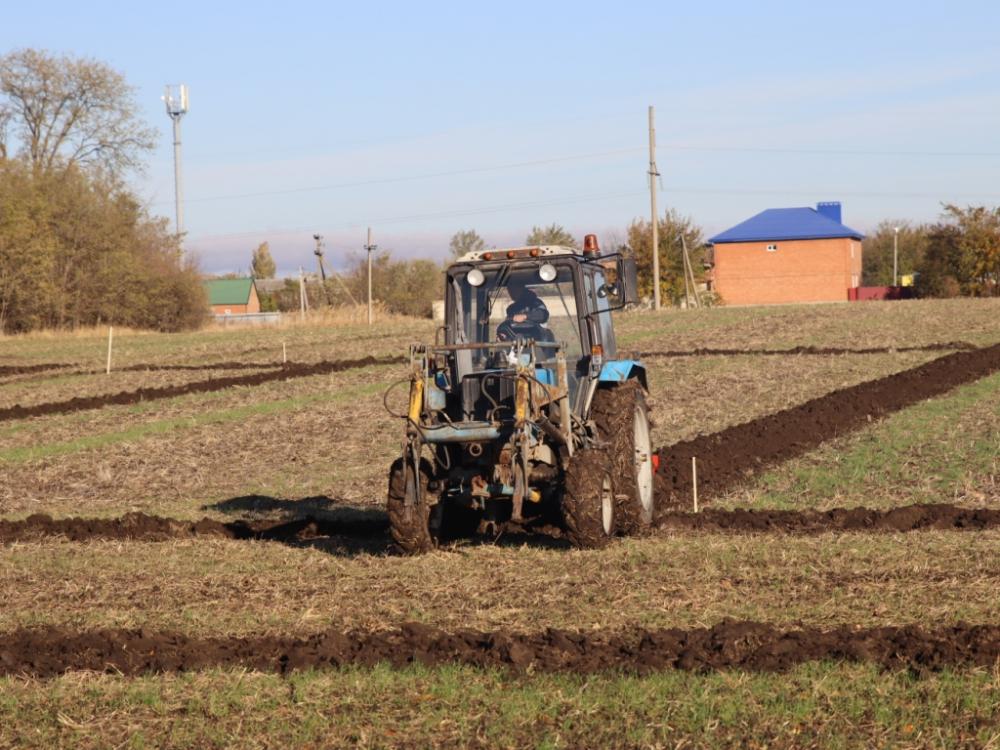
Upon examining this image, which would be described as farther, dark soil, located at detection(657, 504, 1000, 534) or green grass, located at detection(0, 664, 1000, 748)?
dark soil, located at detection(657, 504, 1000, 534)

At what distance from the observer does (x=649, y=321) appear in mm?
45281

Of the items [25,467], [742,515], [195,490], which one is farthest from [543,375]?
[25,467]

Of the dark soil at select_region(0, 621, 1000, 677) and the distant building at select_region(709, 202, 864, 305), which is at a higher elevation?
the distant building at select_region(709, 202, 864, 305)

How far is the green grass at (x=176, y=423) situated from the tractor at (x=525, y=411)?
981 cm

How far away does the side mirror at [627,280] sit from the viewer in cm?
1055

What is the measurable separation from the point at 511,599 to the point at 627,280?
2.97 meters

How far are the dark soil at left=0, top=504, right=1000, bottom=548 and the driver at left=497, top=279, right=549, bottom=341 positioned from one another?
5.71 feet

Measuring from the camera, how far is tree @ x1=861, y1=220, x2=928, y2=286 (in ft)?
352

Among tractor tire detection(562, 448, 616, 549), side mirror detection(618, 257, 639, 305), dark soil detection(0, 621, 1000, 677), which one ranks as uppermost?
side mirror detection(618, 257, 639, 305)

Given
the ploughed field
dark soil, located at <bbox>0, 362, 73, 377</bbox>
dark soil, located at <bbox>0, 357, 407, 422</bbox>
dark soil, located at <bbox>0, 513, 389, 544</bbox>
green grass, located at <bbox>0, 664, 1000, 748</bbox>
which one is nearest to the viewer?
green grass, located at <bbox>0, 664, 1000, 748</bbox>

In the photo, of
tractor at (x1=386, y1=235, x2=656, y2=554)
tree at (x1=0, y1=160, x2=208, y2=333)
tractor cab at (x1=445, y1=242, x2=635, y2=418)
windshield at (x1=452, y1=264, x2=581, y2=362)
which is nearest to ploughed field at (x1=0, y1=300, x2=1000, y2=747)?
tractor at (x1=386, y1=235, x2=656, y2=554)

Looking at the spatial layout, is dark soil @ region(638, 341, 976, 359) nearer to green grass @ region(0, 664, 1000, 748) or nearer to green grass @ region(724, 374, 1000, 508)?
green grass @ region(724, 374, 1000, 508)

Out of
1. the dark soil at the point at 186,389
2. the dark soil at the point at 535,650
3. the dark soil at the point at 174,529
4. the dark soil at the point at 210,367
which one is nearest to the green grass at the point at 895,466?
the dark soil at the point at 174,529

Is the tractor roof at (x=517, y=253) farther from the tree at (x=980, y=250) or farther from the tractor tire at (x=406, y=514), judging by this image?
the tree at (x=980, y=250)
